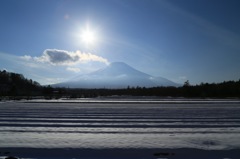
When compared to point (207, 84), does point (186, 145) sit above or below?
below

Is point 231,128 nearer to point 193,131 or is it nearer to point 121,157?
point 193,131

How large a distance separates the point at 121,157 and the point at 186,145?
242cm

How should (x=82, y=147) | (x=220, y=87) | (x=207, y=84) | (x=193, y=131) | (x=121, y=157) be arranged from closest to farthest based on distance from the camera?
1. (x=121, y=157)
2. (x=82, y=147)
3. (x=193, y=131)
4. (x=220, y=87)
5. (x=207, y=84)

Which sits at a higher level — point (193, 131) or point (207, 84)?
point (207, 84)

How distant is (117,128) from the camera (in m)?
15.1

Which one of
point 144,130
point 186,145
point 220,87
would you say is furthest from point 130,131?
point 220,87

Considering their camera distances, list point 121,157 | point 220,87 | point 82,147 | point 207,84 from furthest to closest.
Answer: point 207,84 → point 220,87 → point 82,147 → point 121,157

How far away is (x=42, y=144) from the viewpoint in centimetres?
1117

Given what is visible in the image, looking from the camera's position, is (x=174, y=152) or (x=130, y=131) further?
(x=130, y=131)

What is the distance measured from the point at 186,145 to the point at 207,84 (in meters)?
61.7

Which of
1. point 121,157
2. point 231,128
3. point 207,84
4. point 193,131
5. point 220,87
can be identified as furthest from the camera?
point 207,84

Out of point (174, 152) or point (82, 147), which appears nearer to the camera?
point (174, 152)

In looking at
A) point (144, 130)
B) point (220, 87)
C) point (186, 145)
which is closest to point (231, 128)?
point (144, 130)

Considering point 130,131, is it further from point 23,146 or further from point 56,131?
point 23,146
